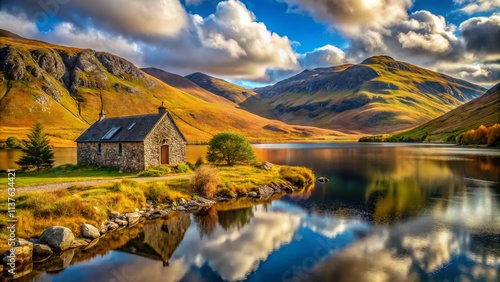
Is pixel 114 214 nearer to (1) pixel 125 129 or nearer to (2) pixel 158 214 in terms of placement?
(2) pixel 158 214

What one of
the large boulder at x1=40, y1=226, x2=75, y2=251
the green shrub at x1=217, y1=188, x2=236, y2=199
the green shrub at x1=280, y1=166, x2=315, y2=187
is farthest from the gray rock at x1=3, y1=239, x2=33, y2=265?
the green shrub at x1=280, y1=166, x2=315, y2=187

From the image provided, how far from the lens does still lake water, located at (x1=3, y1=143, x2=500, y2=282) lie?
58.6 feet

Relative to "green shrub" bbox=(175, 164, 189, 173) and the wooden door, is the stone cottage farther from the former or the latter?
"green shrub" bbox=(175, 164, 189, 173)

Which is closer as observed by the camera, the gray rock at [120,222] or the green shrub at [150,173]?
the gray rock at [120,222]

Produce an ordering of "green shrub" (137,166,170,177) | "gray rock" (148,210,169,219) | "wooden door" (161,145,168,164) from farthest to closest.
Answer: "wooden door" (161,145,168,164) < "green shrub" (137,166,170,177) < "gray rock" (148,210,169,219)

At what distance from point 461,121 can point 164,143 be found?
6219 inches

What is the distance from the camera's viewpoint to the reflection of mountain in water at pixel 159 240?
68.9 ft

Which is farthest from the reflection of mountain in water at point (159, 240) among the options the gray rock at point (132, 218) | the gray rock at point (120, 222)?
the gray rock at point (120, 222)

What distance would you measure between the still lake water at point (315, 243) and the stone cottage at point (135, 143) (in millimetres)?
14797

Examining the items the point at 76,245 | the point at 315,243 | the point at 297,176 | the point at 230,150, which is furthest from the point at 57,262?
the point at 230,150

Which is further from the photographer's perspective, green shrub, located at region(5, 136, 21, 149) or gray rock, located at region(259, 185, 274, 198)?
green shrub, located at region(5, 136, 21, 149)

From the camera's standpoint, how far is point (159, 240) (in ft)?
76.0

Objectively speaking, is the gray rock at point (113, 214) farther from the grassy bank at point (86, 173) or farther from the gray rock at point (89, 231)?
the grassy bank at point (86, 173)

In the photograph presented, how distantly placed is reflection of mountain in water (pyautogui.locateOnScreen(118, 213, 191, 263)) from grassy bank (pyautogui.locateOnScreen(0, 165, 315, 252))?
3696 mm
